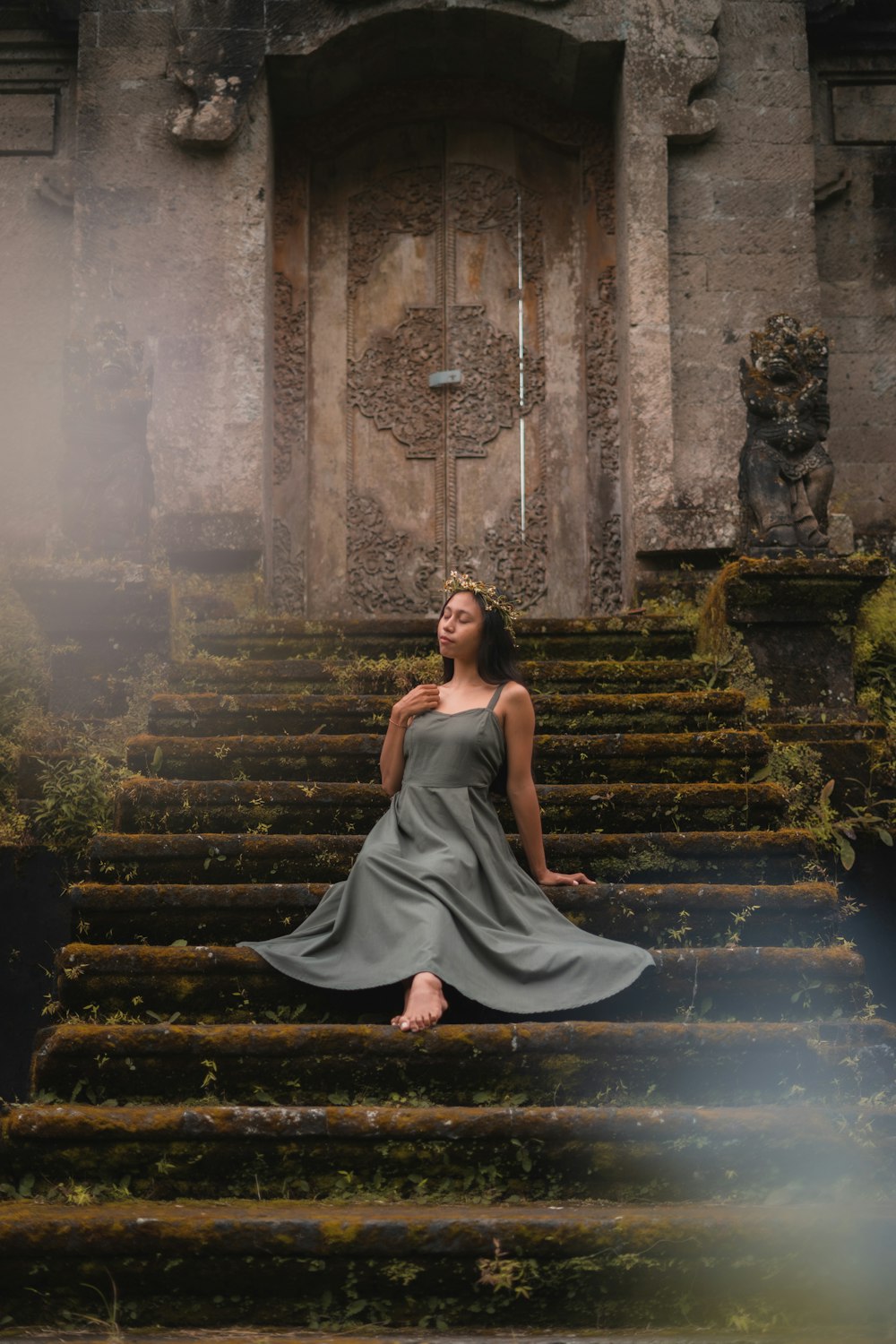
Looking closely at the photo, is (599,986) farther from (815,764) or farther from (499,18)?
(499,18)

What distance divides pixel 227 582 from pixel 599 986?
15.0 feet

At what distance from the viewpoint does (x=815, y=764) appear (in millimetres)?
5938

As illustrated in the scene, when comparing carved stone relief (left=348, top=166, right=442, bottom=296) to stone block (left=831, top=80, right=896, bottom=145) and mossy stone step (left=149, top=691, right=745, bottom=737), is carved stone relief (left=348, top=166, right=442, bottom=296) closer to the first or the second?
stone block (left=831, top=80, right=896, bottom=145)

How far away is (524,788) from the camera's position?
15.4ft

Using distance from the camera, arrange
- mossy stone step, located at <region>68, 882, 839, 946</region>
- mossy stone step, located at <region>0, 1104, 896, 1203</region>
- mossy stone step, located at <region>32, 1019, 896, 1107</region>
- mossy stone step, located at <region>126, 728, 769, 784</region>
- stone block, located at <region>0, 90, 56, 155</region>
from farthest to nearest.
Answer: stone block, located at <region>0, 90, 56, 155</region>, mossy stone step, located at <region>126, 728, 769, 784</region>, mossy stone step, located at <region>68, 882, 839, 946</region>, mossy stone step, located at <region>32, 1019, 896, 1107</region>, mossy stone step, located at <region>0, 1104, 896, 1203</region>

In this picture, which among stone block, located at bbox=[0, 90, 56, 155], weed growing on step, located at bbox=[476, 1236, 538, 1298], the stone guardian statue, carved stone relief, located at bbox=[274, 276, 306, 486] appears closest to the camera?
weed growing on step, located at bbox=[476, 1236, 538, 1298]

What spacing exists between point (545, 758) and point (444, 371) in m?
4.25

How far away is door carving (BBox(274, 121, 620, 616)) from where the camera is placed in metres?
9.08

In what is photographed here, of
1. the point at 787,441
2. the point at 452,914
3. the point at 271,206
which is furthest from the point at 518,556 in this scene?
the point at 452,914

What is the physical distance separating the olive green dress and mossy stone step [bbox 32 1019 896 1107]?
0.52ft

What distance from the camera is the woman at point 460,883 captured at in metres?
4.08

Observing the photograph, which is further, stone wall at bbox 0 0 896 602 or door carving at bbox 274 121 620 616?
door carving at bbox 274 121 620 616

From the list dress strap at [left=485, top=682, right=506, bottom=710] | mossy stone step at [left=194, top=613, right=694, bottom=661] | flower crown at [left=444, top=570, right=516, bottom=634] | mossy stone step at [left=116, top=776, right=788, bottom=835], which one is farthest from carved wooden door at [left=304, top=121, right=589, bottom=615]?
dress strap at [left=485, top=682, right=506, bottom=710]

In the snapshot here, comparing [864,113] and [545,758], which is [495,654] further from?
[864,113]
